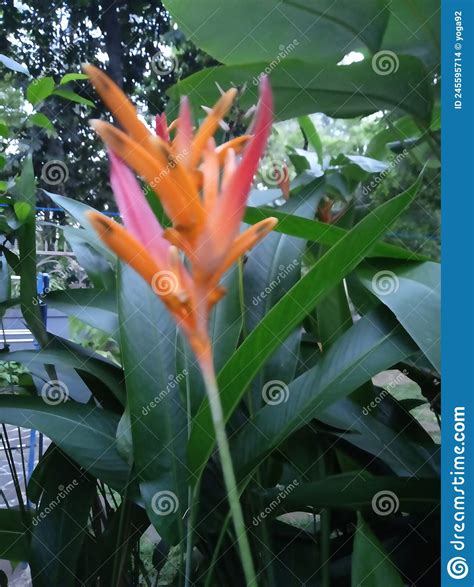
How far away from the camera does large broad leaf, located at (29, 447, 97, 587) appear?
1.45 feet

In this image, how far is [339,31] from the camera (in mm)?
447

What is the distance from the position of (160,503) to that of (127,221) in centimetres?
19

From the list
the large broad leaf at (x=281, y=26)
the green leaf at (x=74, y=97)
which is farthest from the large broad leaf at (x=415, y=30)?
the green leaf at (x=74, y=97)

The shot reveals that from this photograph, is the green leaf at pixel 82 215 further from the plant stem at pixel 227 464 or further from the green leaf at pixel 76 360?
the plant stem at pixel 227 464

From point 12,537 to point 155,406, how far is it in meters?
0.20

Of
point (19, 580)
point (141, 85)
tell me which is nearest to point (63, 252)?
point (141, 85)

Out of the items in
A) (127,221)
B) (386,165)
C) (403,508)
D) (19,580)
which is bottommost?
(19,580)

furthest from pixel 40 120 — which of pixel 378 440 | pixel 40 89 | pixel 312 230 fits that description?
pixel 378 440

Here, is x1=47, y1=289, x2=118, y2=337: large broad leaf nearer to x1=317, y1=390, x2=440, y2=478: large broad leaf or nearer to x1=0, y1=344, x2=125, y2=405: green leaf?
x1=0, y1=344, x2=125, y2=405: green leaf

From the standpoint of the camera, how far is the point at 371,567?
33 cm

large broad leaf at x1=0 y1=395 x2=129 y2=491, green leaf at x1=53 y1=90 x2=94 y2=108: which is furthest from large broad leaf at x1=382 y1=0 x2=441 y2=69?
large broad leaf at x1=0 y1=395 x2=129 y2=491

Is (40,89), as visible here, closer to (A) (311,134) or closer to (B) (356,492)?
(A) (311,134)

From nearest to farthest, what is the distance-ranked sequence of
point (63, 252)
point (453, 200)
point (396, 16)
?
point (453, 200) → point (396, 16) → point (63, 252)

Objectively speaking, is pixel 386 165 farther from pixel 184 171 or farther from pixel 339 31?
pixel 184 171
